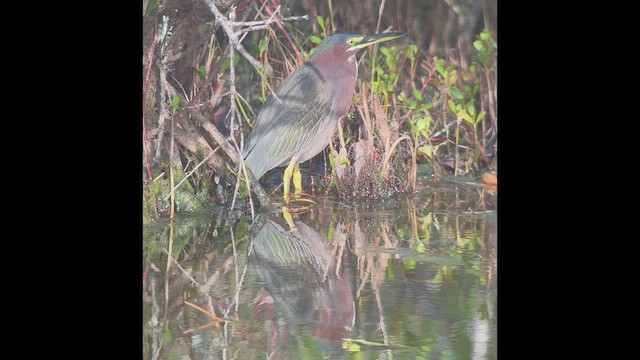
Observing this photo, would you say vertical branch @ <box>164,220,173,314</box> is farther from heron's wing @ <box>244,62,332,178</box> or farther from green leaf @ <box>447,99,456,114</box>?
green leaf @ <box>447,99,456,114</box>

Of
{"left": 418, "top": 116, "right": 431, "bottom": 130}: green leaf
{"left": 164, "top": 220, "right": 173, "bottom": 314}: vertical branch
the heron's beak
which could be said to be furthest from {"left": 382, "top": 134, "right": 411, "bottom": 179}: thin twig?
{"left": 164, "top": 220, "right": 173, "bottom": 314}: vertical branch

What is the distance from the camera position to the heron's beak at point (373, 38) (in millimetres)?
5461

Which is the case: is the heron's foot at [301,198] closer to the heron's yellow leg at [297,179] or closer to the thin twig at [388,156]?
the heron's yellow leg at [297,179]

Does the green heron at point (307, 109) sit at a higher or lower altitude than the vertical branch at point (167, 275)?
higher

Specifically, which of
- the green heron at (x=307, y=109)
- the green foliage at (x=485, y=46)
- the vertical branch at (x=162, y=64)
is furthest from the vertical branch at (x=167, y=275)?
the green foliage at (x=485, y=46)

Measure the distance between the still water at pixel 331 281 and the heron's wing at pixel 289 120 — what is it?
283 millimetres

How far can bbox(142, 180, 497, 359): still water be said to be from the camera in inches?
185

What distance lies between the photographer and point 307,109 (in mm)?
5504

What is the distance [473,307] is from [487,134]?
3.12 feet

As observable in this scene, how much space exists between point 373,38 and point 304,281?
1.24 metres

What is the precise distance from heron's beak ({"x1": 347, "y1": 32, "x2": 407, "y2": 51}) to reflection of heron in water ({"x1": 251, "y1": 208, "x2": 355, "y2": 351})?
879mm

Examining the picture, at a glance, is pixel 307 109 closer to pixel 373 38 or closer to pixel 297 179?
pixel 297 179

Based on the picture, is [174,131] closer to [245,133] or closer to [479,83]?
[245,133]

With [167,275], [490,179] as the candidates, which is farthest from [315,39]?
[167,275]
